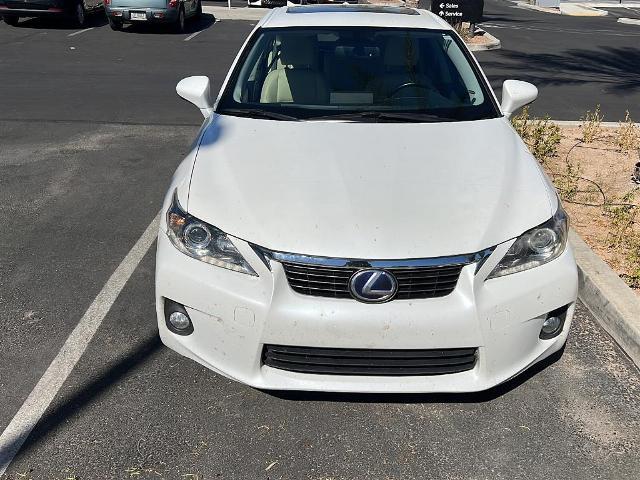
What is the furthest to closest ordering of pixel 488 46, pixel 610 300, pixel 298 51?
pixel 488 46 → pixel 298 51 → pixel 610 300

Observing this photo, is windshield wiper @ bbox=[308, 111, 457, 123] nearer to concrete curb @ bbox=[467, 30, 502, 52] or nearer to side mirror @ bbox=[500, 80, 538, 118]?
side mirror @ bbox=[500, 80, 538, 118]

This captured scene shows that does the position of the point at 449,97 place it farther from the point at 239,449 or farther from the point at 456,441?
the point at 239,449

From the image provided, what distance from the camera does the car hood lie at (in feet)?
9.37

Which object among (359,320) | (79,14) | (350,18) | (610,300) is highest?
(350,18)

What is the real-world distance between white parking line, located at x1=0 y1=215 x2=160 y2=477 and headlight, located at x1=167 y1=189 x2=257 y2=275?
1001 millimetres

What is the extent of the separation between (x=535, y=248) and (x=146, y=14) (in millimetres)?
15558

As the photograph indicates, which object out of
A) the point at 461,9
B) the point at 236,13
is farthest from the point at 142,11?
the point at 461,9

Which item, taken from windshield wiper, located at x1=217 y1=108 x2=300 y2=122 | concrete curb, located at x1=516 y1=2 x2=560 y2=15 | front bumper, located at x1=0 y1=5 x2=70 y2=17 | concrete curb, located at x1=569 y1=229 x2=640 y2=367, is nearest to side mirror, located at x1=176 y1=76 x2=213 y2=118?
windshield wiper, located at x1=217 y1=108 x2=300 y2=122

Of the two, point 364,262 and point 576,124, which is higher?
point 364,262

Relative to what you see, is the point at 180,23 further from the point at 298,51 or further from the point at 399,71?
the point at 399,71

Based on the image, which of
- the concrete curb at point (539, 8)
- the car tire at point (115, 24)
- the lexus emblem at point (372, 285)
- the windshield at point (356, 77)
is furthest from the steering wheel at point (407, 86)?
the concrete curb at point (539, 8)

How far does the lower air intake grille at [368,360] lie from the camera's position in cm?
285

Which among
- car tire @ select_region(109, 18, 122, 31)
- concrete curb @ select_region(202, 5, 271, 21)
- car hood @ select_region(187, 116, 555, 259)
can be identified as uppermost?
car hood @ select_region(187, 116, 555, 259)

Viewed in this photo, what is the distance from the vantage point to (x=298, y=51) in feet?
14.8
